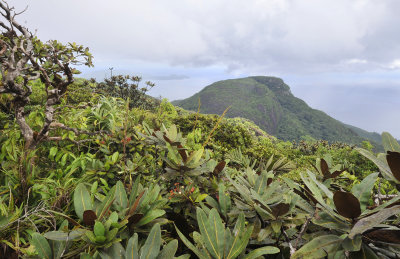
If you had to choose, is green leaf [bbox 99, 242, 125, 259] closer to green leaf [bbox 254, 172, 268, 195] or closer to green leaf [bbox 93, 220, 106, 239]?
green leaf [bbox 93, 220, 106, 239]

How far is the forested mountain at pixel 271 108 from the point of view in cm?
9212

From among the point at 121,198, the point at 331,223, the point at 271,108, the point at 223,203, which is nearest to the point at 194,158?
the point at 223,203

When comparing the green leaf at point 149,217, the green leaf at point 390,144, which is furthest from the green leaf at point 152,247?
the green leaf at point 390,144

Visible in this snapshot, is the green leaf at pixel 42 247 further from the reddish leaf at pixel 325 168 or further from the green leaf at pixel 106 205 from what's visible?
the reddish leaf at pixel 325 168

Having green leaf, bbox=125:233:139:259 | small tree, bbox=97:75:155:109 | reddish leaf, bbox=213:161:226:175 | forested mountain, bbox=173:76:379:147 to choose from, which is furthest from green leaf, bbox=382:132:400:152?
forested mountain, bbox=173:76:379:147

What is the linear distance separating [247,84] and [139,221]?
5565 inches

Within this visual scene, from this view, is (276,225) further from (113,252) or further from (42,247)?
(42,247)

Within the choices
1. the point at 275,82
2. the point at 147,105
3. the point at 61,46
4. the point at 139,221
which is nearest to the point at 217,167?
the point at 139,221

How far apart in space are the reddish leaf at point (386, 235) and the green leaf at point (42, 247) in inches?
52.7

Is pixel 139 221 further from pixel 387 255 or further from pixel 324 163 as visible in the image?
pixel 324 163

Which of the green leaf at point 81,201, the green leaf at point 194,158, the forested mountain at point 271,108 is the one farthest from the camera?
the forested mountain at point 271,108

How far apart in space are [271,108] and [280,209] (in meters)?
123

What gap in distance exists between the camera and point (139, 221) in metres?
1.03

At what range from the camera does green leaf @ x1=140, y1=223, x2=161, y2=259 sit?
32.4 inches
